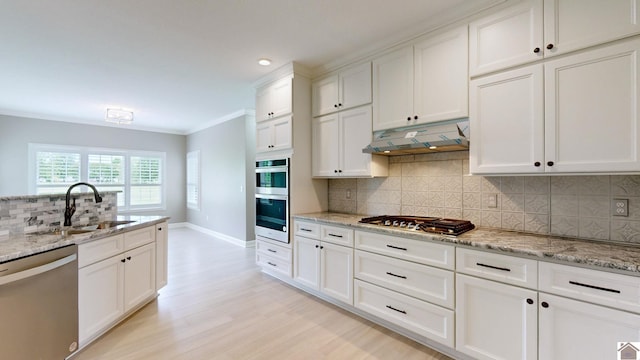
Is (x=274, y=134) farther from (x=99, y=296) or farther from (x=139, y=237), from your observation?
(x=99, y=296)

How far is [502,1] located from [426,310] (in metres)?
2.32

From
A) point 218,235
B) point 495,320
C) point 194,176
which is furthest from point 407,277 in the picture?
point 194,176

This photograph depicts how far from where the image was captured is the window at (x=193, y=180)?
285 inches

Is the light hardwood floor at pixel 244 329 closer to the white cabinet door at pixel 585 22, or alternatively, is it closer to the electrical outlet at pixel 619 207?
the electrical outlet at pixel 619 207

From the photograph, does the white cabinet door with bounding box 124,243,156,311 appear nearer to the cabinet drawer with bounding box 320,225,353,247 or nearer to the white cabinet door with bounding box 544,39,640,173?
the cabinet drawer with bounding box 320,225,353,247

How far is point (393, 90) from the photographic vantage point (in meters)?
2.72

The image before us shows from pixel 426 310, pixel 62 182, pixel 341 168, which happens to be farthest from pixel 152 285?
pixel 62 182

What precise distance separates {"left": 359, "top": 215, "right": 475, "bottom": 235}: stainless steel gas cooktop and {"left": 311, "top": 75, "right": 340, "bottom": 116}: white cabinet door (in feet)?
4.50

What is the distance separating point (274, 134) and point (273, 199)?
0.82 m

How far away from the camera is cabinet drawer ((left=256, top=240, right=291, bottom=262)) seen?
344cm

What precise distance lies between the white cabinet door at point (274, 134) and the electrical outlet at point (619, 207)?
2.77 metres

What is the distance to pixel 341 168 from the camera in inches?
126

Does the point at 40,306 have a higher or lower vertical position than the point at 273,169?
lower

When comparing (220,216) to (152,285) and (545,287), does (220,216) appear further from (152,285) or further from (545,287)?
(545,287)
